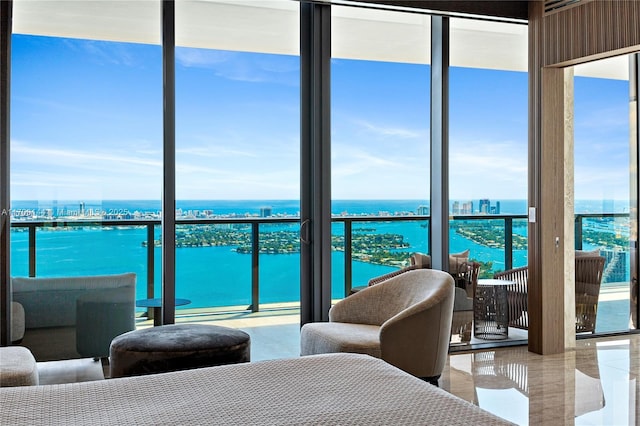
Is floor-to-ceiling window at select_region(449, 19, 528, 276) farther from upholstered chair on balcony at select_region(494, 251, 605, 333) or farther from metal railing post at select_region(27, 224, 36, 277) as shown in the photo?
metal railing post at select_region(27, 224, 36, 277)

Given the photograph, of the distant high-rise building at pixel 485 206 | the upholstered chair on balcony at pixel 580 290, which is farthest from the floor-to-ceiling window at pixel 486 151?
the upholstered chair on balcony at pixel 580 290

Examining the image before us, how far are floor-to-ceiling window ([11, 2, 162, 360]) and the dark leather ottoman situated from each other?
2.86 feet

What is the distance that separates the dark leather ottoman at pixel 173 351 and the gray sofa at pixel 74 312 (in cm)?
72

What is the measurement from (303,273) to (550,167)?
2072mm

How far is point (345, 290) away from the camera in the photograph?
494 cm

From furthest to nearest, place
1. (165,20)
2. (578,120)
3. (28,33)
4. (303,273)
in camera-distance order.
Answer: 1. (578,120)
2. (303,273)
3. (165,20)
4. (28,33)

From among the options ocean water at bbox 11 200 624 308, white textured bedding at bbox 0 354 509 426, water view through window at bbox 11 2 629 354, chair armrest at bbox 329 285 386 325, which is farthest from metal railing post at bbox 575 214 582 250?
white textured bedding at bbox 0 354 509 426

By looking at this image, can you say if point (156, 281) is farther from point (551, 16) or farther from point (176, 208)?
point (551, 16)

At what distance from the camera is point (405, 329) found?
374 cm

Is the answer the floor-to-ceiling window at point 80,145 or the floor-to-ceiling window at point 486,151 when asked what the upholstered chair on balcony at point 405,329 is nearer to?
the floor-to-ceiling window at point 486,151

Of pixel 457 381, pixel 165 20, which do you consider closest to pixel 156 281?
pixel 165 20

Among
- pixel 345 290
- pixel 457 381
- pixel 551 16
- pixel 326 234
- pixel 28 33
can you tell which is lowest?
pixel 457 381

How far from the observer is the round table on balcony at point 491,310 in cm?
534

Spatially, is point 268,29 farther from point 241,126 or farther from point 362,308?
point 362,308
